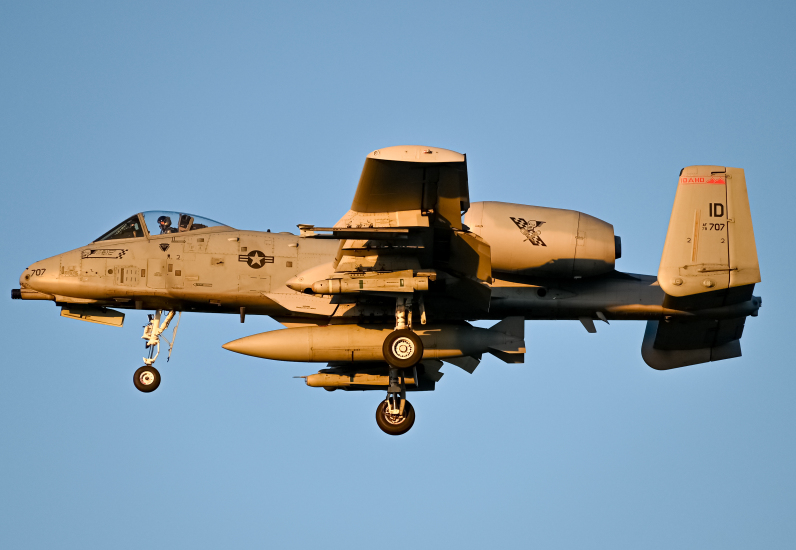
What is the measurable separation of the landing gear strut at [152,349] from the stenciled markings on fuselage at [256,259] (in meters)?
2.04

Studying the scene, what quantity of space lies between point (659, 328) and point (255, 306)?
8241 mm

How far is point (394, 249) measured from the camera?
1933 centimetres

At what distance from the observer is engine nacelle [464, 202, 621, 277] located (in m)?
19.5

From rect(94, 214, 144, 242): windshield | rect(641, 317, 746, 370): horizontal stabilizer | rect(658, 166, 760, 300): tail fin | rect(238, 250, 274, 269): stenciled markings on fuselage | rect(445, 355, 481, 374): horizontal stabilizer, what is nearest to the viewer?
rect(658, 166, 760, 300): tail fin

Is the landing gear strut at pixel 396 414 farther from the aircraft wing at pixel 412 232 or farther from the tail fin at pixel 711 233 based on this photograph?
the tail fin at pixel 711 233

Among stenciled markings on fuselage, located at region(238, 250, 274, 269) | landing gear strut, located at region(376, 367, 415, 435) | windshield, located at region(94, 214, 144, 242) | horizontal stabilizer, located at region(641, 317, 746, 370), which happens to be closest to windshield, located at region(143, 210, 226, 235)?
windshield, located at region(94, 214, 144, 242)

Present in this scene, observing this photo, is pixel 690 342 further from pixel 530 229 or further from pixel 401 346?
pixel 401 346

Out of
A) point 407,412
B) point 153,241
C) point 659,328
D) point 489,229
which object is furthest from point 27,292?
point 659,328

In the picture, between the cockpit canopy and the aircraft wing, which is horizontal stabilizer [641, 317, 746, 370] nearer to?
the aircraft wing

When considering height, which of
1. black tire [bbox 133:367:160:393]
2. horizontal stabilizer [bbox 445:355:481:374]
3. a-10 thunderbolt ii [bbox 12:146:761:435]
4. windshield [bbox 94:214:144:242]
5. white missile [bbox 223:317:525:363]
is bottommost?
black tire [bbox 133:367:160:393]

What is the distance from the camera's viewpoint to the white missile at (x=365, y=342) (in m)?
20.7

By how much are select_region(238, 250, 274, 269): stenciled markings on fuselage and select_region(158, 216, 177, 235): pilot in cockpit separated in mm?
1689

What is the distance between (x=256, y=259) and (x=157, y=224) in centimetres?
232

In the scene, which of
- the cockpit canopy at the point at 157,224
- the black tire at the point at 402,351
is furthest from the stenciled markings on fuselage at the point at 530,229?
the cockpit canopy at the point at 157,224
